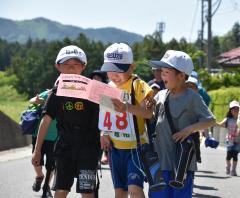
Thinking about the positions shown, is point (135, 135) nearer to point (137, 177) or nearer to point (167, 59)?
point (137, 177)

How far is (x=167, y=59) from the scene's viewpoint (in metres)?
5.61

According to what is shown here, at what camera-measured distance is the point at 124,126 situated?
582cm

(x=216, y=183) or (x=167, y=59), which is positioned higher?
(x=167, y=59)

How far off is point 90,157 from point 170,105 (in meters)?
0.98

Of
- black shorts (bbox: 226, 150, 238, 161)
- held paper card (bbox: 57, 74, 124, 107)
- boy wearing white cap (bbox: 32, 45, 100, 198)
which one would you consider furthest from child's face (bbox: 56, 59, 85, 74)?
black shorts (bbox: 226, 150, 238, 161)

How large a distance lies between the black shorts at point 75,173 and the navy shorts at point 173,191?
27.0 inches

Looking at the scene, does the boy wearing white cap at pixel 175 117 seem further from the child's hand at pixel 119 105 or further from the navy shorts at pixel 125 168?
the child's hand at pixel 119 105

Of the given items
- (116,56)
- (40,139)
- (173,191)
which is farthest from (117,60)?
(173,191)

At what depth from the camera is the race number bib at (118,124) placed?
5789 mm

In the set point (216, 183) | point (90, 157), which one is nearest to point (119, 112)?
point (90, 157)

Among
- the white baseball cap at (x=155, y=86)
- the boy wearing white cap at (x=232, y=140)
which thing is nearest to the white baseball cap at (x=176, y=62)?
the white baseball cap at (x=155, y=86)

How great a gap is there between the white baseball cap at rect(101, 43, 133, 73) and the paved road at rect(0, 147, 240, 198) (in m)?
3.69

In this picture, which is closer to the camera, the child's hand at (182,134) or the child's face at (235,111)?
the child's hand at (182,134)

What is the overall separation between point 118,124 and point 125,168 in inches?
16.6
